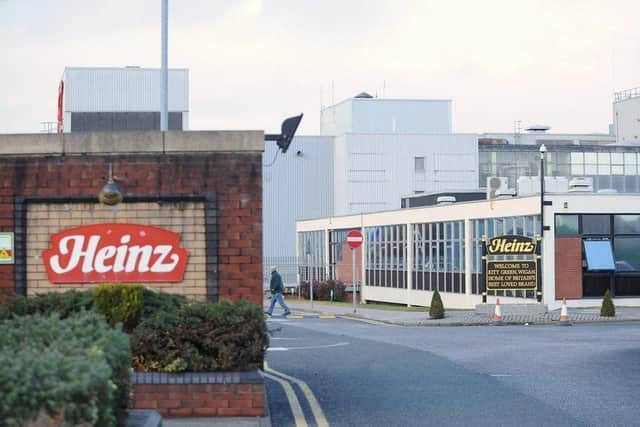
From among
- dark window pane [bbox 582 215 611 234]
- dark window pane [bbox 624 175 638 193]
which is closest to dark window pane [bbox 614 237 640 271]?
dark window pane [bbox 582 215 611 234]

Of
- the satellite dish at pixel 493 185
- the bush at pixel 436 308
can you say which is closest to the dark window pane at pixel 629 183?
the satellite dish at pixel 493 185

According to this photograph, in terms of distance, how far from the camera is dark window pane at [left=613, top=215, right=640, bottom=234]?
41.0 m

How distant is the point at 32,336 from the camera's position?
7781mm

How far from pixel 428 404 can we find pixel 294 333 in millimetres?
14444

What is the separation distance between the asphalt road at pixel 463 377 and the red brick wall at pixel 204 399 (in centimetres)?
44

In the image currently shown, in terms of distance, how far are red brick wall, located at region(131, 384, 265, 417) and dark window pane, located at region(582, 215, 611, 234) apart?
99.9 ft

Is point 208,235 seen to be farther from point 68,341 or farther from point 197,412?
point 68,341

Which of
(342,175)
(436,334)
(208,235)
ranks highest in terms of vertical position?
(342,175)

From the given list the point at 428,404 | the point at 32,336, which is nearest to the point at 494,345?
the point at 428,404

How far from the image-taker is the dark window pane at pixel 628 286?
4112 centimetres

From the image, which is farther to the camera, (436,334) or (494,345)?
(436,334)

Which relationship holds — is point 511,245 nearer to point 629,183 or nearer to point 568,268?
point 568,268

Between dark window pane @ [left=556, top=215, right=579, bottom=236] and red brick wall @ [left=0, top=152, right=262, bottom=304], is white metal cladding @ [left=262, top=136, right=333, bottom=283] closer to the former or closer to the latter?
dark window pane @ [left=556, top=215, right=579, bottom=236]

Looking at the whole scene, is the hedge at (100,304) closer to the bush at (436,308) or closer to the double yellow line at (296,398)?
the double yellow line at (296,398)
